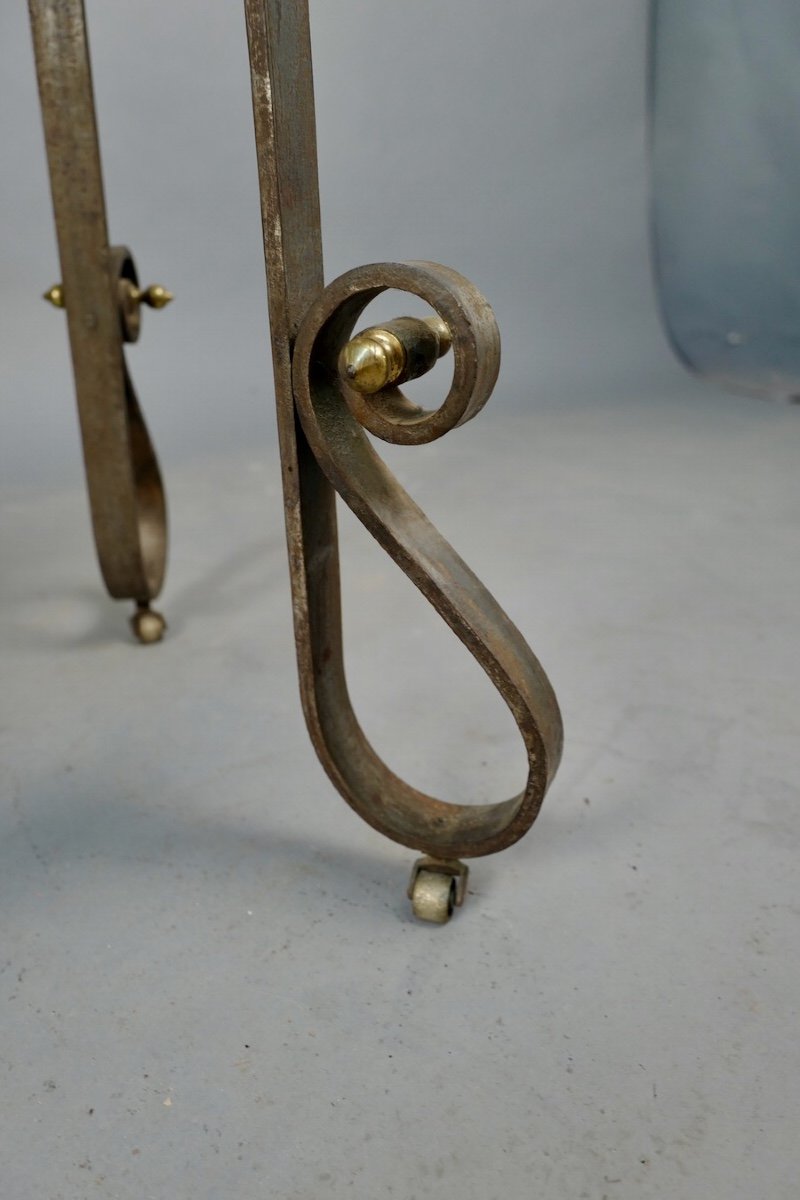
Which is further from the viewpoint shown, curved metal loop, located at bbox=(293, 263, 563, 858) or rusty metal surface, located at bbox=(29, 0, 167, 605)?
rusty metal surface, located at bbox=(29, 0, 167, 605)

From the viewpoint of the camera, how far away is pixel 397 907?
100cm

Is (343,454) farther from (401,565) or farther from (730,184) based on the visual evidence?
(730,184)

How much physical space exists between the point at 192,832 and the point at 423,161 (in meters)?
1.93

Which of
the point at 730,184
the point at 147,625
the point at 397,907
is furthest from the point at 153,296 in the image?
the point at 730,184

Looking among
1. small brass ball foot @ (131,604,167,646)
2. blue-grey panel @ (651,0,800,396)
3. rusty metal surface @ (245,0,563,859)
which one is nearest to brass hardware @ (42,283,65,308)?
small brass ball foot @ (131,604,167,646)

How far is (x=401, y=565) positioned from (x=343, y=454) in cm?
10

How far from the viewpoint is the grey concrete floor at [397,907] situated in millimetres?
775

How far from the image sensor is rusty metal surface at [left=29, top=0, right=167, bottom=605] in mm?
1214

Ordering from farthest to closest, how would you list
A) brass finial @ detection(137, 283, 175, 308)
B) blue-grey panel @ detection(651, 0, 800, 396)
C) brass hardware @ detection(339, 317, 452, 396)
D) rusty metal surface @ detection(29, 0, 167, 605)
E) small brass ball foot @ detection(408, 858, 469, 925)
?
1. blue-grey panel @ detection(651, 0, 800, 396)
2. brass finial @ detection(137, 283, 175, 308)
3. rusty metal surface @ detection(29, 0, 167, 605)
4. small brass ball foot @ detection(408, 858, 469, 925)
5. brass hardware @ detection(339, 317, 452, 396)

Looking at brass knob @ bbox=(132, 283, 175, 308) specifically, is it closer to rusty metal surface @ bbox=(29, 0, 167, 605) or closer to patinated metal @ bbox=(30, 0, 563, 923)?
rusty metal surface @ bbox=(29, 0, 167, 605)

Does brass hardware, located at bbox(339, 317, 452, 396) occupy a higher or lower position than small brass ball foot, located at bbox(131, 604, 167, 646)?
higher

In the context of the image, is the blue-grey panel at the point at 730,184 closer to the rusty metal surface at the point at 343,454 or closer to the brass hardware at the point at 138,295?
the brass hardware at the point at 138,295

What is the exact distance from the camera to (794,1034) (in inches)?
33.4

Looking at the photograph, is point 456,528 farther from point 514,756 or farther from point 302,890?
point 302,890
